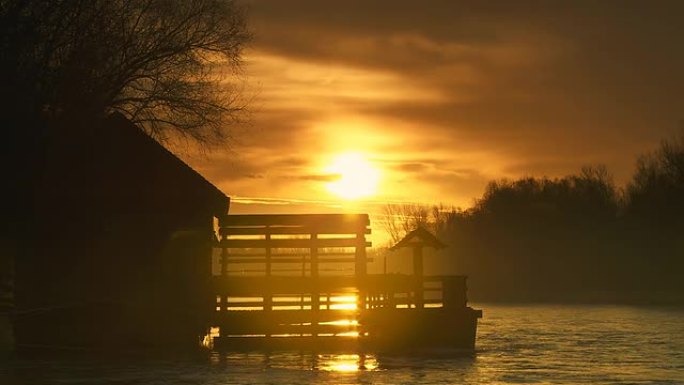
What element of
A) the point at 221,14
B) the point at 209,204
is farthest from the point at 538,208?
the point at 209,204

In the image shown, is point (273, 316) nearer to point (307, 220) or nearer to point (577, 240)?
point (307, 220)

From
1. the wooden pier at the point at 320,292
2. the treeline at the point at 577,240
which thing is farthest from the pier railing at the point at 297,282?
the treeline at the point at 577,240

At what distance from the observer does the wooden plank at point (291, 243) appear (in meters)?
38.3

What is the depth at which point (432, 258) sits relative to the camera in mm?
161125

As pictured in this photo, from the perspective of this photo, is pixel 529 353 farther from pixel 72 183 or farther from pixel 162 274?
pixel 72 183

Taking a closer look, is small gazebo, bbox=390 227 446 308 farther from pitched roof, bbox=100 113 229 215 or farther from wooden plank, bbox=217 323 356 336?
pitched roof, bbox=100 113 229 215

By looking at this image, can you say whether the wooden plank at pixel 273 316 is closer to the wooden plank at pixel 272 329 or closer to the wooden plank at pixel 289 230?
the wooden plank at pixel 272 329

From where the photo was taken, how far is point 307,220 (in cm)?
3862

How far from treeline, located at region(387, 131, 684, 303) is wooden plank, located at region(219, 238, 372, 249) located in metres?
69.5

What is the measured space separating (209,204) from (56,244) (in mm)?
4651

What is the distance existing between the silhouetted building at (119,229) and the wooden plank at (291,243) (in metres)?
0.97

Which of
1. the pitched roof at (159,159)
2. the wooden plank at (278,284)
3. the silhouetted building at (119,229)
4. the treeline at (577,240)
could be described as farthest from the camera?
the treeline at (577,240)

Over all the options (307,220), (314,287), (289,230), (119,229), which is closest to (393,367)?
(314,287)

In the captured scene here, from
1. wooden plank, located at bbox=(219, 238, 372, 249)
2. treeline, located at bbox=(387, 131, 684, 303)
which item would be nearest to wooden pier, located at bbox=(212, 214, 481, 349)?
wooden plank, located at bbox=(219, 238, 372, 249)
